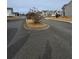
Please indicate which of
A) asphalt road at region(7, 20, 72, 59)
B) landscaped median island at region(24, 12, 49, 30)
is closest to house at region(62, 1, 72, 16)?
asphalt road at region(7, 20, 72, 59)

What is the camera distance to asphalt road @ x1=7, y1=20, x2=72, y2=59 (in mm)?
1821

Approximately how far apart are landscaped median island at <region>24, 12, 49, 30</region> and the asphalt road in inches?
1.4

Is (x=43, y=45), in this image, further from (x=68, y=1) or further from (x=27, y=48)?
(x=68, y=1)

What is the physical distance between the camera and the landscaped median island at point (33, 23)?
1850 mm

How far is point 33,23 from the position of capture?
1.85 m

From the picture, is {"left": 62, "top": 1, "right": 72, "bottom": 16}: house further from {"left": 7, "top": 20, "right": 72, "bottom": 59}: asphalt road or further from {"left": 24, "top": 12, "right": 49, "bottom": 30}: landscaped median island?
{"left": 24, "top": 12, "right": 49, "bottom": 30}: landscaped median island

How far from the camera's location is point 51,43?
1.86 metres

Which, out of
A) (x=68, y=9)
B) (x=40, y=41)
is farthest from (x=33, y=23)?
(x=68, y=9)

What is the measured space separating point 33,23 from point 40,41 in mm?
219
